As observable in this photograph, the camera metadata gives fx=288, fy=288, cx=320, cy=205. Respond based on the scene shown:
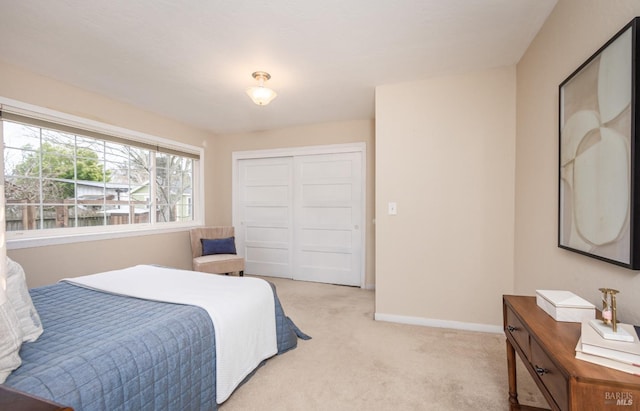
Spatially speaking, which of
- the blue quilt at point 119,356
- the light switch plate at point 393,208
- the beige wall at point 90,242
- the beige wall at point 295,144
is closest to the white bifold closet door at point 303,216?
the beige wall at point 295,144

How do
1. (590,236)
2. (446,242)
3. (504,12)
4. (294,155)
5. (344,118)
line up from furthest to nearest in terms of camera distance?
(294,155) < (344,118) < (446,242) < (504,12) < (590,236)

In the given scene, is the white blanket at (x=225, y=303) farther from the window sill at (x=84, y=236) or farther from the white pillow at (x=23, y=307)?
the window sill at (x=84, y=236)

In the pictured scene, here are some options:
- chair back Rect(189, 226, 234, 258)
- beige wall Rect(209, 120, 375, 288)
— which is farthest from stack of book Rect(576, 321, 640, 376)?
chair back Rect(189, 226, 234, 258)

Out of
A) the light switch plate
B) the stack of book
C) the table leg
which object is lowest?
the table leg

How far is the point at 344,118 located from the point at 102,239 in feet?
10.7

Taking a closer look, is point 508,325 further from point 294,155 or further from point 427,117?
point 294,155

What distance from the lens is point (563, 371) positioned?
0.86 metres

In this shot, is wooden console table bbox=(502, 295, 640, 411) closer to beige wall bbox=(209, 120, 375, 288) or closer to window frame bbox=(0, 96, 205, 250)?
beige wall bbox=(209, 120, 375, 288)

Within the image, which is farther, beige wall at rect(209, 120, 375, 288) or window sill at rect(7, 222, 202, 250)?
beige wall at rect(209, 120, 375, 288)

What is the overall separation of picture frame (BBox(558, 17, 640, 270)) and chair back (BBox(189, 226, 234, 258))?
3934 mm

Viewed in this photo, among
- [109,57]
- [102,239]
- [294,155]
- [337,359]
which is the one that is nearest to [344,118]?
[294,155]

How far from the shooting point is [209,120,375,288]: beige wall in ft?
13.2

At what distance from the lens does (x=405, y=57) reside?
92.4 inches

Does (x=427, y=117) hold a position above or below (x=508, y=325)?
above
